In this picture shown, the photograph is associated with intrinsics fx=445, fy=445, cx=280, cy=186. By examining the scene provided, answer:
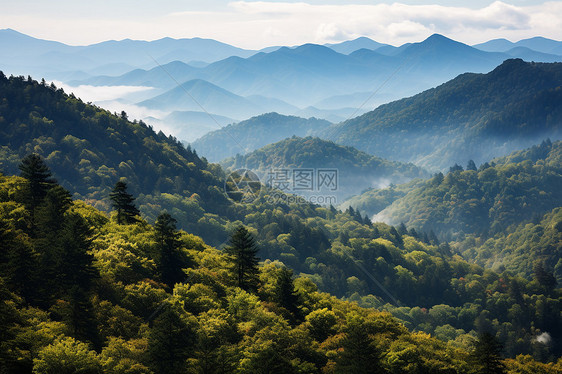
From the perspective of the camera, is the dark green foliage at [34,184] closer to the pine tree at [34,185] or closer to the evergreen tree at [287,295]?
the pine tree at [34,185]

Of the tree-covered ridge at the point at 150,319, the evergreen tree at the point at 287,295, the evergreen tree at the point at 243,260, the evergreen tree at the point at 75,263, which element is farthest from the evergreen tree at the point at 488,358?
the evergreen tree at the point at 75,263

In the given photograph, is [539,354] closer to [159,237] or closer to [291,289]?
[291,289]

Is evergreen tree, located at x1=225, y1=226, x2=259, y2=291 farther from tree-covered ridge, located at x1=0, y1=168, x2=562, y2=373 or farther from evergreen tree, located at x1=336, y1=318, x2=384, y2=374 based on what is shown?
evergreen tree, located at x1=336, y1=318, x2=384, y2=374

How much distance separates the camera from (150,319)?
54.2 meters

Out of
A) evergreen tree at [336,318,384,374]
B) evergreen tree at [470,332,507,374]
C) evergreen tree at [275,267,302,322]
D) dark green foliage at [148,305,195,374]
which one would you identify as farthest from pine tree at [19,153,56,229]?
evergreen tree at [470,332,507,374]

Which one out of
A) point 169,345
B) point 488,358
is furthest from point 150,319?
point 488,358

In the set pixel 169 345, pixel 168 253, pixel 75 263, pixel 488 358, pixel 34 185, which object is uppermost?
pixel 34 185

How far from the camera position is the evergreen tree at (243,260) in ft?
217

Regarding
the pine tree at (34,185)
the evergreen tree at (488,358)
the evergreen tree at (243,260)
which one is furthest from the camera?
the evergreen tree at (243,260)

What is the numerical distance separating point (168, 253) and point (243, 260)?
36.5 feet

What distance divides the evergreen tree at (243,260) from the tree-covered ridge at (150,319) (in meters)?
0.81

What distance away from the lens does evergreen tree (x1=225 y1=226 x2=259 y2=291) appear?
217ft

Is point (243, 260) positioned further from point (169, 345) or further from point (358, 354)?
point (358, 354)

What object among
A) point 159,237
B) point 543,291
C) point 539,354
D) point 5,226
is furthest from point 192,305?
point 543,291
